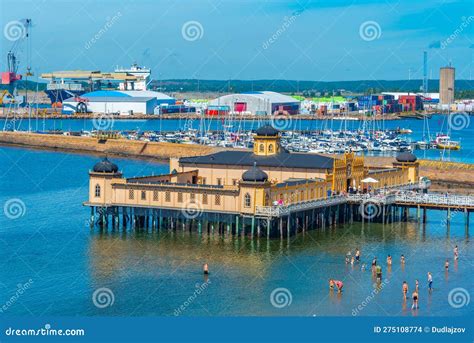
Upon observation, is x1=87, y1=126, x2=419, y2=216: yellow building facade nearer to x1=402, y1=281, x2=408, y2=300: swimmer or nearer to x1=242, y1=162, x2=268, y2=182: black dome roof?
x1=242, y1=162, x2=268, y2=182: black dome roof

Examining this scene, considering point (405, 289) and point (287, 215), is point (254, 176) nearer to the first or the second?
point (287, 215)

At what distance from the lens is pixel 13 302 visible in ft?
151

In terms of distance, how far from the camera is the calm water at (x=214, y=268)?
45.4 meters

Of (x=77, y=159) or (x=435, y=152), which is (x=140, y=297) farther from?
(x=435, y=152)

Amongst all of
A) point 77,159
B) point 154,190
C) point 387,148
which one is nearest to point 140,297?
point 154,190

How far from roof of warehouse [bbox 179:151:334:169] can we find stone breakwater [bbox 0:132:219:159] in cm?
5921

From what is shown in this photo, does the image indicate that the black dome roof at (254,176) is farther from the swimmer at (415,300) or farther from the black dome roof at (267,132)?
the swimmer at (415,300)

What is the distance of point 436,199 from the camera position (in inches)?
2630

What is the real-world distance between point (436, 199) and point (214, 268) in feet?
64.3

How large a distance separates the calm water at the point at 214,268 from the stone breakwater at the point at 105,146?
205 ft

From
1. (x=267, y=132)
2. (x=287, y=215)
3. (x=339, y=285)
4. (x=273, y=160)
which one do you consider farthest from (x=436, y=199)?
(x=339, y=285)

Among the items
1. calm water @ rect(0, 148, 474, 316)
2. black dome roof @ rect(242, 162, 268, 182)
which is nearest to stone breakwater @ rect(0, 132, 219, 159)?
calm water @ rect(0, 148, 474, 316)

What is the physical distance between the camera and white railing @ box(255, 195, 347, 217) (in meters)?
59.9

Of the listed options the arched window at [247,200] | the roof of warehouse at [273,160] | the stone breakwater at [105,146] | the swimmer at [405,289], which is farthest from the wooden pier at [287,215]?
the stone breakwater at [105,146]
